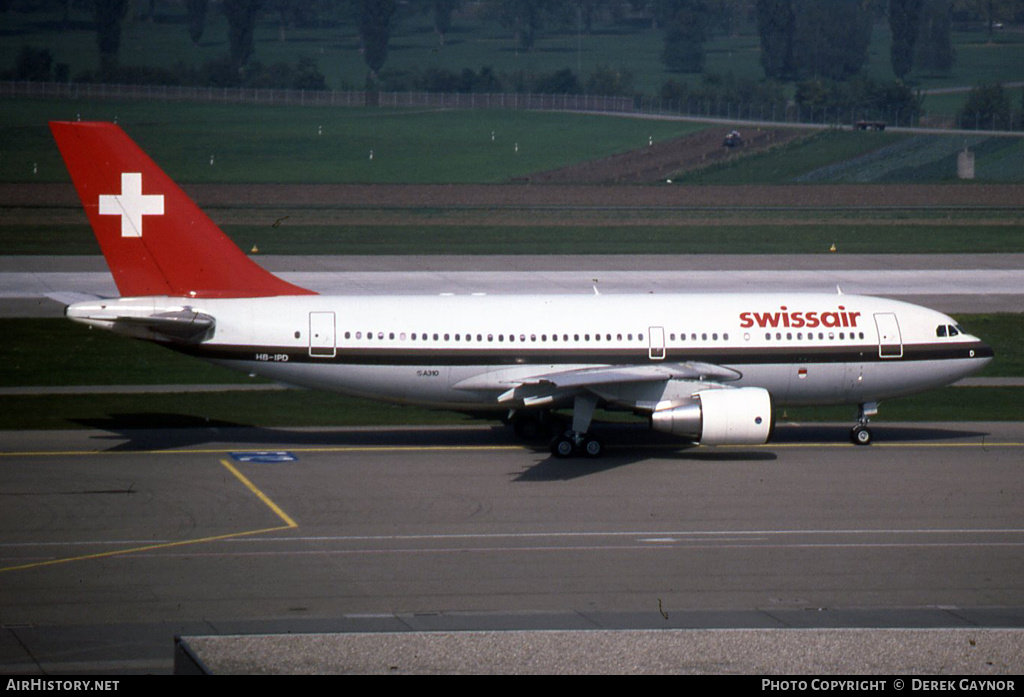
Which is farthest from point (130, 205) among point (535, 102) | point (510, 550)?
point (535, 102)

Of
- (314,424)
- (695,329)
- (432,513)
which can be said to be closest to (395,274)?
(314,424)

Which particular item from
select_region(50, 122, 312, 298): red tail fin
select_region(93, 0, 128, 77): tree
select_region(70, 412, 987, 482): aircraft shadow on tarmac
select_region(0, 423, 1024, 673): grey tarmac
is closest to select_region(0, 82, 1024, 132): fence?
select_region(93, 0, 128, 77): tree

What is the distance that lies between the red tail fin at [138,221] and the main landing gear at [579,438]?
9292 mm

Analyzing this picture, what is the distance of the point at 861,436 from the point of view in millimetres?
34656

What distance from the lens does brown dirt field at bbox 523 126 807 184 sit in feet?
443

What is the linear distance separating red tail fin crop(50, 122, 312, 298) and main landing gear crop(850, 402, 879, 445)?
17.0 metres

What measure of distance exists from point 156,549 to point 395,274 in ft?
134

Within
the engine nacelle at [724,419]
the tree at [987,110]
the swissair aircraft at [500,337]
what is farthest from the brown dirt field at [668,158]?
the engine nacelle at [724,419]

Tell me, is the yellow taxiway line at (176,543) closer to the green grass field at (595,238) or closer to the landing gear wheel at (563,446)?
the landing gear wheel at (563,446)

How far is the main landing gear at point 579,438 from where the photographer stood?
3259 cm

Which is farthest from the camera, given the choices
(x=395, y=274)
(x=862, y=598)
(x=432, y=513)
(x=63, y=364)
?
(x=395, y=274)

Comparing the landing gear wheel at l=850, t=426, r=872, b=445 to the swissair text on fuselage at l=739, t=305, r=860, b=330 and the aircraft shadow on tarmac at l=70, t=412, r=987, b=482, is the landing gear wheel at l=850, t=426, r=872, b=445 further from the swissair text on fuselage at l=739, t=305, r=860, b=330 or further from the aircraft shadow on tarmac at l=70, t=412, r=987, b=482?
the swissair text on fuselage at l=739, t=305, r=860, b=330

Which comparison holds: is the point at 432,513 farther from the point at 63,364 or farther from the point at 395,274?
the point at 395,274

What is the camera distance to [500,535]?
1013 inches
